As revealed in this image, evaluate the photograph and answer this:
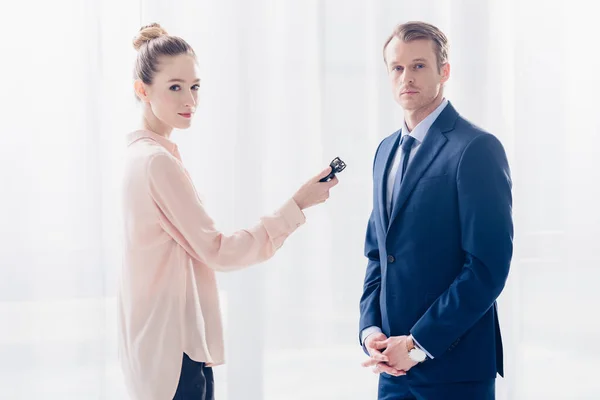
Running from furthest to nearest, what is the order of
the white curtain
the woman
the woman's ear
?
the white curtain < the woman's ear < the woman

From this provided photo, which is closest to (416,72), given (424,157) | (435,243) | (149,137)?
(424,157)

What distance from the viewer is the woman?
4.92ft

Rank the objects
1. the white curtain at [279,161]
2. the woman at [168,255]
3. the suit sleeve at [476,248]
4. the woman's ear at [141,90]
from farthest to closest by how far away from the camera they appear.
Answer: the white curtain at [279,161], the woman's ear at [141,90], the woman at [168,255], the suit sleeve at [476,248]

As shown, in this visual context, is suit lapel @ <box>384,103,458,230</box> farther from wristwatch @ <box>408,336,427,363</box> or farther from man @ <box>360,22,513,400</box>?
wristwatch @ <box>408,336,427,363</box>

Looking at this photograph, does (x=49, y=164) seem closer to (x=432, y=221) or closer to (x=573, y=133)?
(x=432, y=221)

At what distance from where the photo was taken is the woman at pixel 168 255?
4.92 feet

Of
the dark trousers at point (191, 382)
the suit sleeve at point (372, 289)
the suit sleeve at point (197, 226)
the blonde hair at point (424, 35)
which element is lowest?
the dark trousers at point (191, 382)

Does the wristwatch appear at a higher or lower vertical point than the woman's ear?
lower

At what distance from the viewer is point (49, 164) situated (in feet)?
7.38

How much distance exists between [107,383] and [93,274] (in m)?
0.37

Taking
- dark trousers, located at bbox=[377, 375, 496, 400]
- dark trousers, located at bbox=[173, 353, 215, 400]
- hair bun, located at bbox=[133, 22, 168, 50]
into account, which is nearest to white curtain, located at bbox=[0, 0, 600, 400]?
hair bun, located at bbox=[133, 22, 168, 50]

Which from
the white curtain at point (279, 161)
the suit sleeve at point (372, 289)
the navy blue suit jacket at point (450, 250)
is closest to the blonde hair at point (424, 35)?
the navy blue suit jacket at point (450, 250)

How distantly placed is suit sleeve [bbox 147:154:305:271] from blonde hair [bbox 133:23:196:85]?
Result: 0.22 meters

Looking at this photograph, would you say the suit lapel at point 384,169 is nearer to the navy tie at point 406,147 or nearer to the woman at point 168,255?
the navy tie at point 406,147
